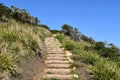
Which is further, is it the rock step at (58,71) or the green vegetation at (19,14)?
the green vegetation at (19,14)

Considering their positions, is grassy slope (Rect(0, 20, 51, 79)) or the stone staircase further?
the stone staircase

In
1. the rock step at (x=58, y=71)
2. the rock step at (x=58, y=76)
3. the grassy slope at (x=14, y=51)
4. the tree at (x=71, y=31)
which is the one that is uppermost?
the tree at (x=71, y=31)

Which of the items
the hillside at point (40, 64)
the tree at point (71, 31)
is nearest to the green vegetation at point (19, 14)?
the tree at point (71, 31)

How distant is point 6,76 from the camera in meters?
9.22

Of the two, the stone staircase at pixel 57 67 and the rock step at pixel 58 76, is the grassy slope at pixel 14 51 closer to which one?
the stone staircase at pixel 57 67

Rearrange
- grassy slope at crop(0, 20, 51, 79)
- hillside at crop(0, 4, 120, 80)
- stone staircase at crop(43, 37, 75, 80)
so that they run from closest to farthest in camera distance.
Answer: grassy slope at crop(0, 20, 51, 79)
hillside at crop(0, 4, 120, 80)
stone staircase at crop(43, 37, 75, 80)

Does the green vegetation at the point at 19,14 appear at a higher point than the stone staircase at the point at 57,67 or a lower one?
higher

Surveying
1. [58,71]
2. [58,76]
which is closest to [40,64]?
[58,71]

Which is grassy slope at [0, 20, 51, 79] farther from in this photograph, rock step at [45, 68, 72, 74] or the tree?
the tree

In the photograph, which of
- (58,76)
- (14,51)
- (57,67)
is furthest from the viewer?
(57,67)

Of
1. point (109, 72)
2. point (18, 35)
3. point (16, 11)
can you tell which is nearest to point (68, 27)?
point (16, 11)

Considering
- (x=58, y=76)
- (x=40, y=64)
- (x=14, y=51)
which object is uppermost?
(x=14, y=51)

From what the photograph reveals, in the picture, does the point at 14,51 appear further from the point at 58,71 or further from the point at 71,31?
the point at 71,31

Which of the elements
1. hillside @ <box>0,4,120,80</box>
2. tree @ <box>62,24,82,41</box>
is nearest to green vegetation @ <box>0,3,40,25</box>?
tree @ <box>62,24,82,41</box>
